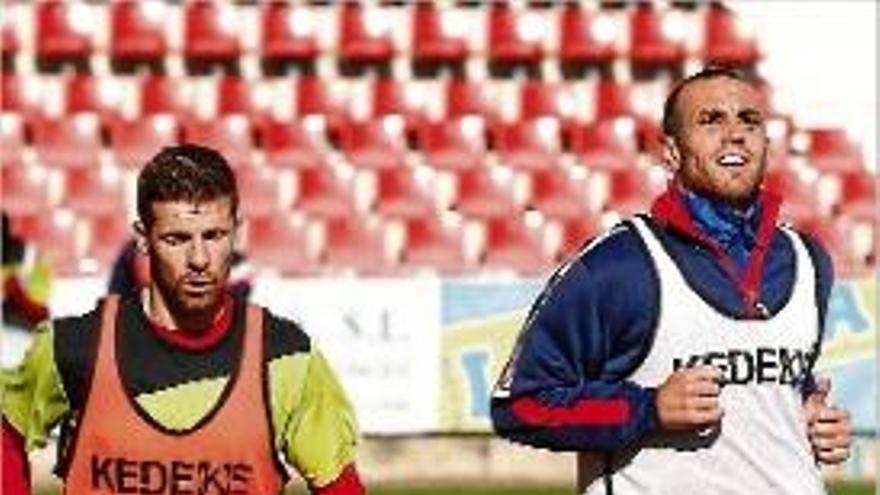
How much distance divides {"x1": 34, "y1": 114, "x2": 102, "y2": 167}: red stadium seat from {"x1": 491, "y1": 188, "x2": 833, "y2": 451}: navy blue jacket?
1390 cm

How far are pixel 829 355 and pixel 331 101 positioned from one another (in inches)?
199

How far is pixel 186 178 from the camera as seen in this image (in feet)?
16.1

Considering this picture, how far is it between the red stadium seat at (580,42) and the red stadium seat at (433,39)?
745mm

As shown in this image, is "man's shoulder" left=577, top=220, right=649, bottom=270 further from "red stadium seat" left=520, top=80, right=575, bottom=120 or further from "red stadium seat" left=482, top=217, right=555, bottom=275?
"red stadium seat" left=520, top=80, right=575, bottom=120

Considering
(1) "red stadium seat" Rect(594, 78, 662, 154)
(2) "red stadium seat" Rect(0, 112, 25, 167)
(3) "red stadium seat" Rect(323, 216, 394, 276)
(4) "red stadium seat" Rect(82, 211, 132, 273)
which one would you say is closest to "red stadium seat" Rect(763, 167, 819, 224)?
(1) "red stadium seat" Rect(594, 78, 662, 154)

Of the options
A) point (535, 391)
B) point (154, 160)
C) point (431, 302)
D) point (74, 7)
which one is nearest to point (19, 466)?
point (154, 160)

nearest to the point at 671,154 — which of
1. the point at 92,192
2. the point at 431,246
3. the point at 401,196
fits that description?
the point at 431,246

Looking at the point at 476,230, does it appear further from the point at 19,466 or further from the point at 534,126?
the point at 19,466

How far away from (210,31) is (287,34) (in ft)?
1.86

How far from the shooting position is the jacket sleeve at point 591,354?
5020 mm

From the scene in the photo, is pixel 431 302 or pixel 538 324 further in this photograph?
pixel 431 302

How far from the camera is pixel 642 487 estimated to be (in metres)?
5.11

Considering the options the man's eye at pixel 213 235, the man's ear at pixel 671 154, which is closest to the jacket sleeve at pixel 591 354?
the man's ear at pixel 671 154

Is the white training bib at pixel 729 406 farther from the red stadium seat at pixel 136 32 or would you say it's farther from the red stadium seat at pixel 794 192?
the red stadium seat at pixel 136 32
